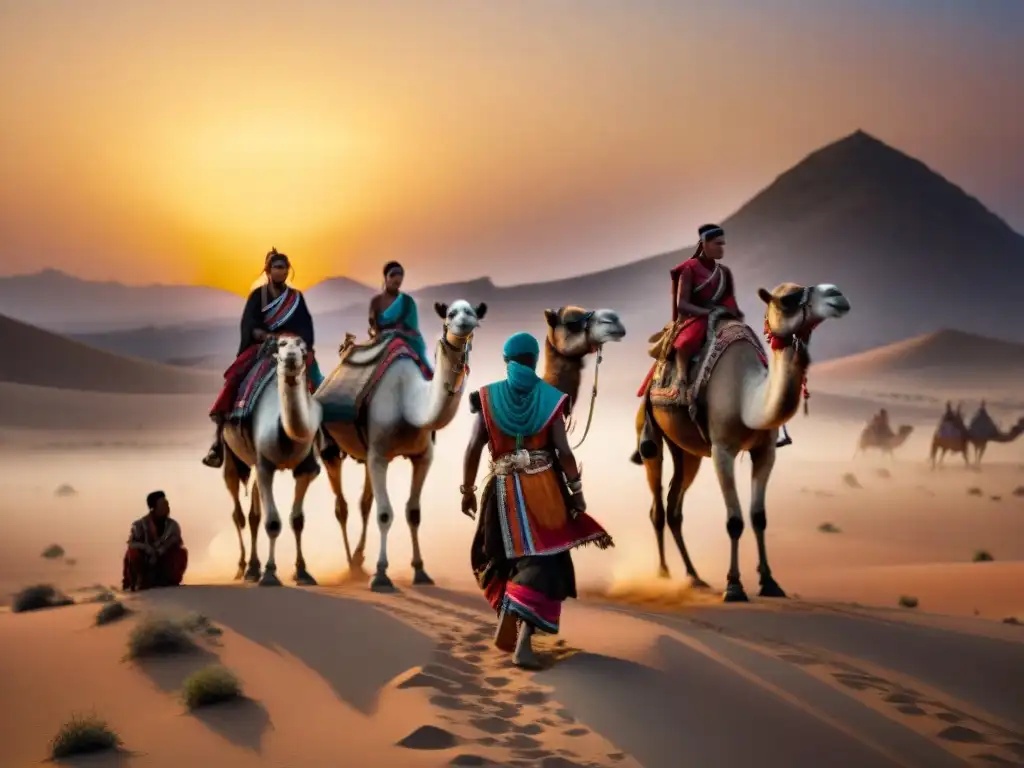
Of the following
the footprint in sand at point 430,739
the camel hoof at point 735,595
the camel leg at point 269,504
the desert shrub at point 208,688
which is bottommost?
the footprint in sand at point 430,739

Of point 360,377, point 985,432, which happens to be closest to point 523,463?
point 360,377

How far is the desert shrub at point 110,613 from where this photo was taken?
9.00 m

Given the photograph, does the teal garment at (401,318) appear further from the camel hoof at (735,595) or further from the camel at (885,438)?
the camel at (885,438)

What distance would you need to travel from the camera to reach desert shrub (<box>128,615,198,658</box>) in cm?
810

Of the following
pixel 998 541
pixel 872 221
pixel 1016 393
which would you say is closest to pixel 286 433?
pixel 998 541

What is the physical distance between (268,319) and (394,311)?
4.11 ft

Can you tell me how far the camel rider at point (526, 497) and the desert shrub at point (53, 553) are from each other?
1370 cm

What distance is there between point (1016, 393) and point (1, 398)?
177 ft

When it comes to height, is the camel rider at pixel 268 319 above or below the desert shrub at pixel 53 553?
above

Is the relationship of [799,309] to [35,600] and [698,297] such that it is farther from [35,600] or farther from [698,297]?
[35,600]

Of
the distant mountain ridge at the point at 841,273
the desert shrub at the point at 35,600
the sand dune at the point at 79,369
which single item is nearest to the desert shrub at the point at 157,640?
the desert shrub at the point at 35,600

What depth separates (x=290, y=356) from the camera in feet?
35.5

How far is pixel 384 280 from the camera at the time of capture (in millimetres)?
12797

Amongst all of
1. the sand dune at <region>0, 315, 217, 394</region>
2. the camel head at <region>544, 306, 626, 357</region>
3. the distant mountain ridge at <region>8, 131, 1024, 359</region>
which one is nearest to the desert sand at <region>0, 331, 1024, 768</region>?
the camel head at <region>544, 306, 626, 357</region>
